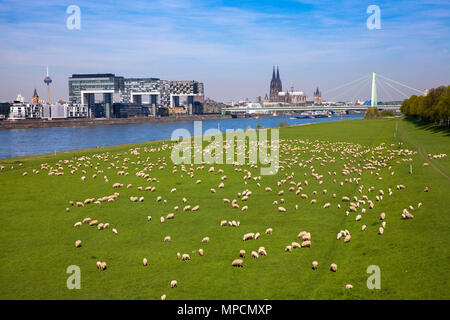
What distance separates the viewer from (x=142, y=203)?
1783 cm

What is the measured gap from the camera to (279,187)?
20.6 metres

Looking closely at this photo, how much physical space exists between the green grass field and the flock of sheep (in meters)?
0.17

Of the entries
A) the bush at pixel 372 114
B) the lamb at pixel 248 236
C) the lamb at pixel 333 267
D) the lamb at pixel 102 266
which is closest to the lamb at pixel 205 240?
the lamb at pixel 248 236

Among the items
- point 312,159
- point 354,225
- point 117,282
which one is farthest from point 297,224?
point 312,159

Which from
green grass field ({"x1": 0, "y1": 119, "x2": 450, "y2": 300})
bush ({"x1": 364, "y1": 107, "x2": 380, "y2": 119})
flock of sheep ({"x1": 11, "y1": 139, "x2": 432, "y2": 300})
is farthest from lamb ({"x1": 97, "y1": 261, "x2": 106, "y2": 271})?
bush ({"x1": 364, "y1": 107, "x2": 380, "y2": 119})

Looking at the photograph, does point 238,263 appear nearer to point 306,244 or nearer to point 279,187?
point 306,244

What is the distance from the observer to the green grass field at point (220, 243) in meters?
9.77

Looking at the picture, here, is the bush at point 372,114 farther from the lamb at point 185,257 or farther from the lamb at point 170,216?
the lamb at point 185,257

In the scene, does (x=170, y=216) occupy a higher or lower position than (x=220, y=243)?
higher

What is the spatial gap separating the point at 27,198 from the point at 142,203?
596 centimetres

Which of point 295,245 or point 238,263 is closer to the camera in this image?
point 238,263

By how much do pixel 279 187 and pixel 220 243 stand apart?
848 cm

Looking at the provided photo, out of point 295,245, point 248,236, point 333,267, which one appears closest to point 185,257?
point 248,236
